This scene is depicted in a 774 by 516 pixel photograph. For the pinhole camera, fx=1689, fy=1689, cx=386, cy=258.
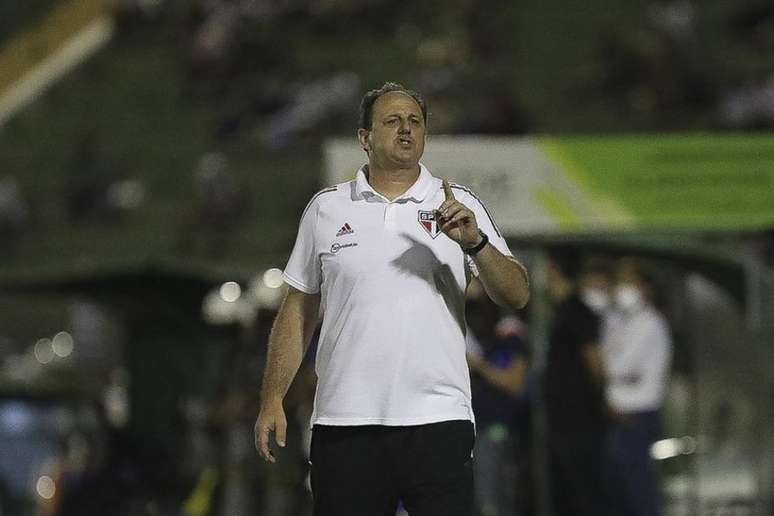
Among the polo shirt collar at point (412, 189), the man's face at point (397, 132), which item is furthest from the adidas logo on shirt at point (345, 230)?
the man's face at point (397, 132)

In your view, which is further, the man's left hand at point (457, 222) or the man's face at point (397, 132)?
the man's face at point (397, 132)

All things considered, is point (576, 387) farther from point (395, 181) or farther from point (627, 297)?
point (395, 181)

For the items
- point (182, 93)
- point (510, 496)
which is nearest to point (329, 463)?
point (510, 496)

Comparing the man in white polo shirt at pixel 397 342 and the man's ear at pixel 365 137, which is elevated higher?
the man's ear at pixel 365 137

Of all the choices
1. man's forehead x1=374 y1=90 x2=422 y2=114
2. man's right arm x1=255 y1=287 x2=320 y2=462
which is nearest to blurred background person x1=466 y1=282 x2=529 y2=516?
man's right arm x1=255 y1=287 x2=320 y2=462

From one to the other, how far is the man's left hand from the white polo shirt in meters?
0.29

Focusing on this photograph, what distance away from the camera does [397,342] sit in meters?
5.25

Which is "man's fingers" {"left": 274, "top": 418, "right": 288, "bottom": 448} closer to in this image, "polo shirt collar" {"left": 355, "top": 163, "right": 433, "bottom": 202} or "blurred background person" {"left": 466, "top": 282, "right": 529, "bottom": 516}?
"polo shirt collar" {"left": 355, "top": 163, "right": 433, "bottom": 202}

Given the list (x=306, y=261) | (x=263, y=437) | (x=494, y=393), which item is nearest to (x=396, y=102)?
(x=306, y=261)

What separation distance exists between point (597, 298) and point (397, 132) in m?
6.04

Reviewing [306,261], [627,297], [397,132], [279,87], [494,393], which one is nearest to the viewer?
[397,132]

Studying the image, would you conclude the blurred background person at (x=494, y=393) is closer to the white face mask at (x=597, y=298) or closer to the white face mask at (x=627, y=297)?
the white face mask at (x=597, y=298)

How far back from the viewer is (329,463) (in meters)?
5.29

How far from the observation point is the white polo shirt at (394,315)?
524cm
